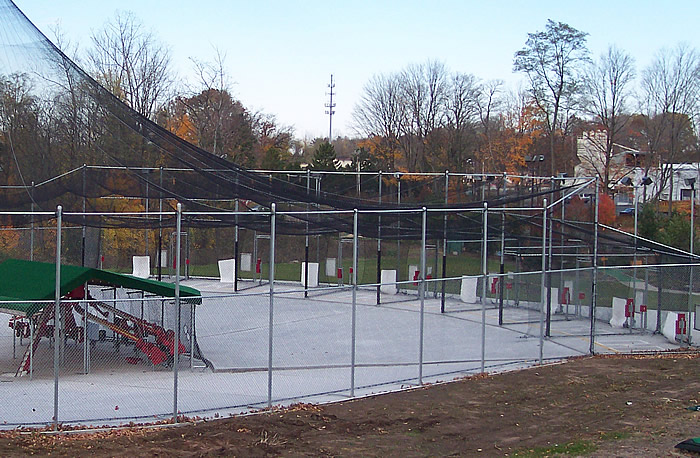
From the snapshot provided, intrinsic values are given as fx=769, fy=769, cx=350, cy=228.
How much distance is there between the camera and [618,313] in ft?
65.7

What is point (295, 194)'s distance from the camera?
17.9 meters

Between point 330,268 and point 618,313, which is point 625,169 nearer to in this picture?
point 330,268

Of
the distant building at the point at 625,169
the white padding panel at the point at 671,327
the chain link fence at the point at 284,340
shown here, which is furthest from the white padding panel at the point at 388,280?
the distant building at the point at 625,169

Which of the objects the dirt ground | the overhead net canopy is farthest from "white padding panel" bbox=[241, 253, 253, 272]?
the dirt ground

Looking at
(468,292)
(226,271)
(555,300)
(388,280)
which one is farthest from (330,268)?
(555,300)

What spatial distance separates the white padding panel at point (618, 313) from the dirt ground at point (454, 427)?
19.8 ft

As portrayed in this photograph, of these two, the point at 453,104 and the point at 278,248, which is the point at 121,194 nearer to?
the point at 278,248

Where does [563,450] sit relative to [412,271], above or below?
below

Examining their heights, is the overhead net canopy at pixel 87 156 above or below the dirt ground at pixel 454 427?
above

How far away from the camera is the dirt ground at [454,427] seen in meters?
9.13

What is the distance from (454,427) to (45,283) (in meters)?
8.40

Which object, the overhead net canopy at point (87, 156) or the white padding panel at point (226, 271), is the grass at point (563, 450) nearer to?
the overhead net canopy at point (87, 156)

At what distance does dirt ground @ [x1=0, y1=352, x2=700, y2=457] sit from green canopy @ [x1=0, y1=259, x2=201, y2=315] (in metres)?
3.47

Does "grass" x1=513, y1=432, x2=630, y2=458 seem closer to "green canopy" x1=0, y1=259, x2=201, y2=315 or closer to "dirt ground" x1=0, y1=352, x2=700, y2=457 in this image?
"dirt ground" x1=0, y1=352, x2=700, y2=457
